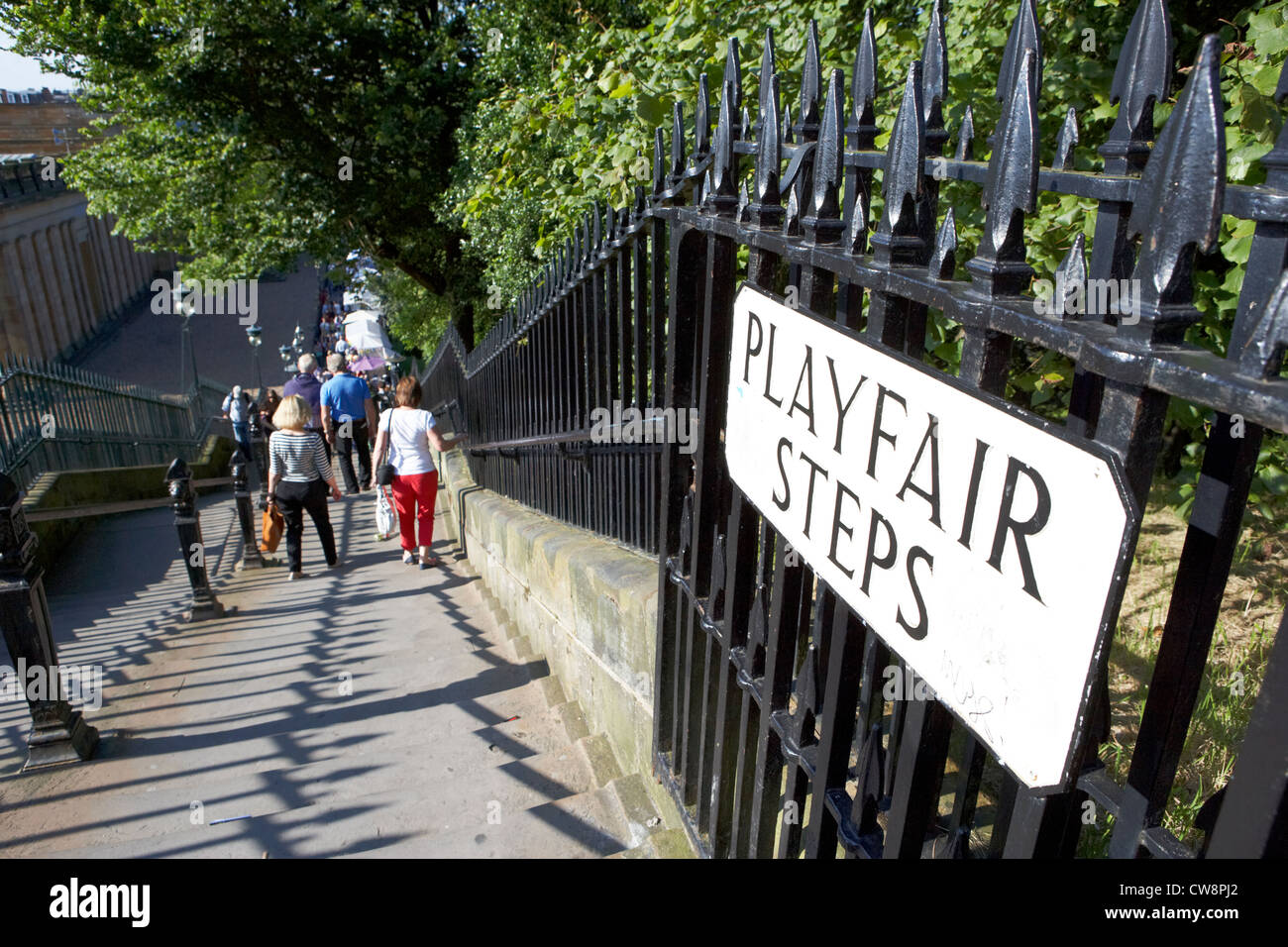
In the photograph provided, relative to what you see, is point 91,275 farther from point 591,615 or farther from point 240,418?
point 591,615

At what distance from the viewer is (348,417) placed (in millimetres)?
11320

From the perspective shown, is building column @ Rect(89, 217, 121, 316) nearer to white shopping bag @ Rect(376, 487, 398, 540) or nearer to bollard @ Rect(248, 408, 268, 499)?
bollard @ Rect(248, 408, 268, 499)

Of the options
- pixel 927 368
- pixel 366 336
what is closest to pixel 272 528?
pixel 927 368

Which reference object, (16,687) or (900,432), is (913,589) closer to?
(900,432)

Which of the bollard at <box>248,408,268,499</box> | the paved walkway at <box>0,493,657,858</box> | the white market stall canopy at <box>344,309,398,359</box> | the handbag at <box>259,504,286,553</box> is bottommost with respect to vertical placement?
the bollard at <box>248,408,268,499</box>

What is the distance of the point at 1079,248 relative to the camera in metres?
0.96

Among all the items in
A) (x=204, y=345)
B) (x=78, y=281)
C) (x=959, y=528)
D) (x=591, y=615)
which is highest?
(x=959, y=528)

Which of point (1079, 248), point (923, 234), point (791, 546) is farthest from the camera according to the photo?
point (791, 546)

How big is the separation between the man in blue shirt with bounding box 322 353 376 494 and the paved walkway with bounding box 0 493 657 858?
4.62 meters

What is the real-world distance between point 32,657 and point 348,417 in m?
7.59

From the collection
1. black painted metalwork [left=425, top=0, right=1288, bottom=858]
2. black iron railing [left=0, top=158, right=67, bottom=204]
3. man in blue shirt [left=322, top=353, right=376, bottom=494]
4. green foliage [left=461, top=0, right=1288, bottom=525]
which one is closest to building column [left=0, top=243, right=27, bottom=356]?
black iron railing [left=0, top=158, right=67, bottom=204]

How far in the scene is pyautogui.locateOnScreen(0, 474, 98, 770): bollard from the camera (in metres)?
3.88
